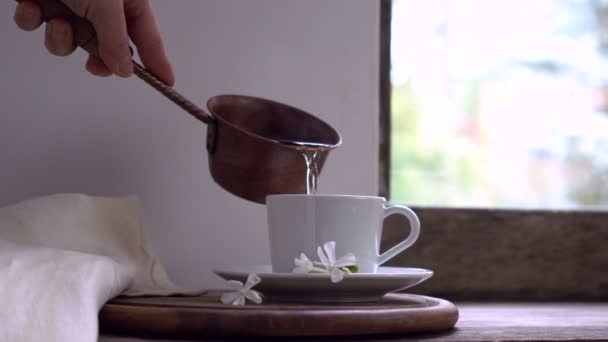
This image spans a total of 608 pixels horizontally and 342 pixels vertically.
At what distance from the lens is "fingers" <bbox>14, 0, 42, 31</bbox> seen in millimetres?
802

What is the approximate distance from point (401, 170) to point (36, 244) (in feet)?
2.00

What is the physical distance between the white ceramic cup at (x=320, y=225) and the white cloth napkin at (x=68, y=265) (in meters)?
0.12

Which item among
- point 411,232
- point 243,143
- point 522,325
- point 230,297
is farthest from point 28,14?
point 522,325

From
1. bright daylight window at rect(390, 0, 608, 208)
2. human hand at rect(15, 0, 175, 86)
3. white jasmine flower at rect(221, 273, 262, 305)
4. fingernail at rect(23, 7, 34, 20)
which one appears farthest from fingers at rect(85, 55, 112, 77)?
bright daylight window at rect(390, 0, 608, 208)

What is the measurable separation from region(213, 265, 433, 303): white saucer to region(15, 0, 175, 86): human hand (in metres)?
0.27

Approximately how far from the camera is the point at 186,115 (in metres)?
1.03

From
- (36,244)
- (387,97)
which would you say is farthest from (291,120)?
(36,244)

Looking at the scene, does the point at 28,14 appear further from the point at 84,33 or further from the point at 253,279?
the point at 253,279

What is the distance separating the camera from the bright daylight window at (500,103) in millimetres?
1206

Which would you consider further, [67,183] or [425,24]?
[425,24]

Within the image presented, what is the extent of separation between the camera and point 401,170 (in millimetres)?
1191

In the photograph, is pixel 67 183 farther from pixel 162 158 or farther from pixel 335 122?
pixel 335 122

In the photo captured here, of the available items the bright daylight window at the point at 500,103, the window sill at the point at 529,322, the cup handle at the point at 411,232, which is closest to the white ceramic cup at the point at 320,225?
→ the cup handle at the point at 411,232

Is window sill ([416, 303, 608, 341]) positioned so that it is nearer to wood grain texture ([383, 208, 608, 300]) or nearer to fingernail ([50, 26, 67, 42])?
wood grain texture ([383, 208, 608, 300])
